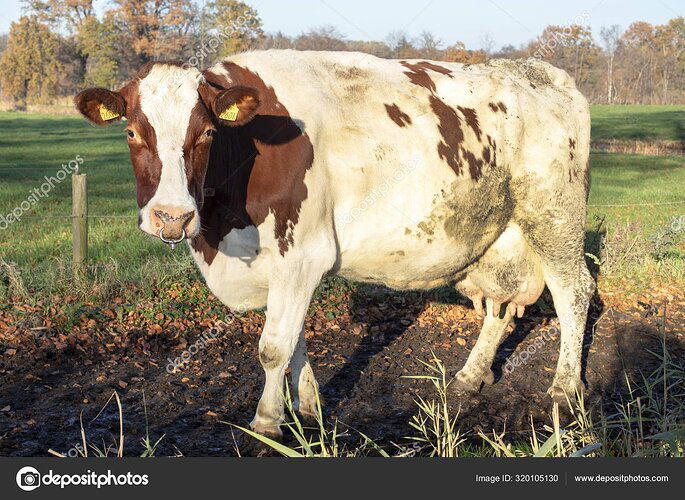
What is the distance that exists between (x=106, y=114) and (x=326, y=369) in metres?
3.04

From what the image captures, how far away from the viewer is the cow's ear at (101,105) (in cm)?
416

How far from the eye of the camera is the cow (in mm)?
4219

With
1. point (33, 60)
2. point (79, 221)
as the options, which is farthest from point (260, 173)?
point (33, 60)

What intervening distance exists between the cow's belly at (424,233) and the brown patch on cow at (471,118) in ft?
1.15

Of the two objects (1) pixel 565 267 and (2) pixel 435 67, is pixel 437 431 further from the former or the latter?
(2) pixel 435 67

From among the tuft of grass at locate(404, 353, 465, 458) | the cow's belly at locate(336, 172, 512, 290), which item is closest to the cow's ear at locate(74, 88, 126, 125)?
the cow's belly at locate(336, 172, 512, 290)

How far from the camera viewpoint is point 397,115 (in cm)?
526

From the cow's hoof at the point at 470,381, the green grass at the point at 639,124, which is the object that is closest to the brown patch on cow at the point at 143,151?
the cow's hoof at the point at 470,381

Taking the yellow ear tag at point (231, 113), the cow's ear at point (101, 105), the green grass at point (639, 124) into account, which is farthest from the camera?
the green grass at point (639, 124)

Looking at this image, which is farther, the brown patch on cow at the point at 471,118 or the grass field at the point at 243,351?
the brown patch on cow at the point at 471,118

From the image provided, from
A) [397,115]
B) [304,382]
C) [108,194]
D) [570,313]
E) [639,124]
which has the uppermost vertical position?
[397,115]

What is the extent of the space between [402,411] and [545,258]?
1661mm

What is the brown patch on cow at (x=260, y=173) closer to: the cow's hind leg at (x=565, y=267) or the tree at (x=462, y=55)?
the cow's hind leg at (x=565, y=267)

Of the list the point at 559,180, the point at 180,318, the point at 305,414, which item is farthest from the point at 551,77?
the point at 180,318
